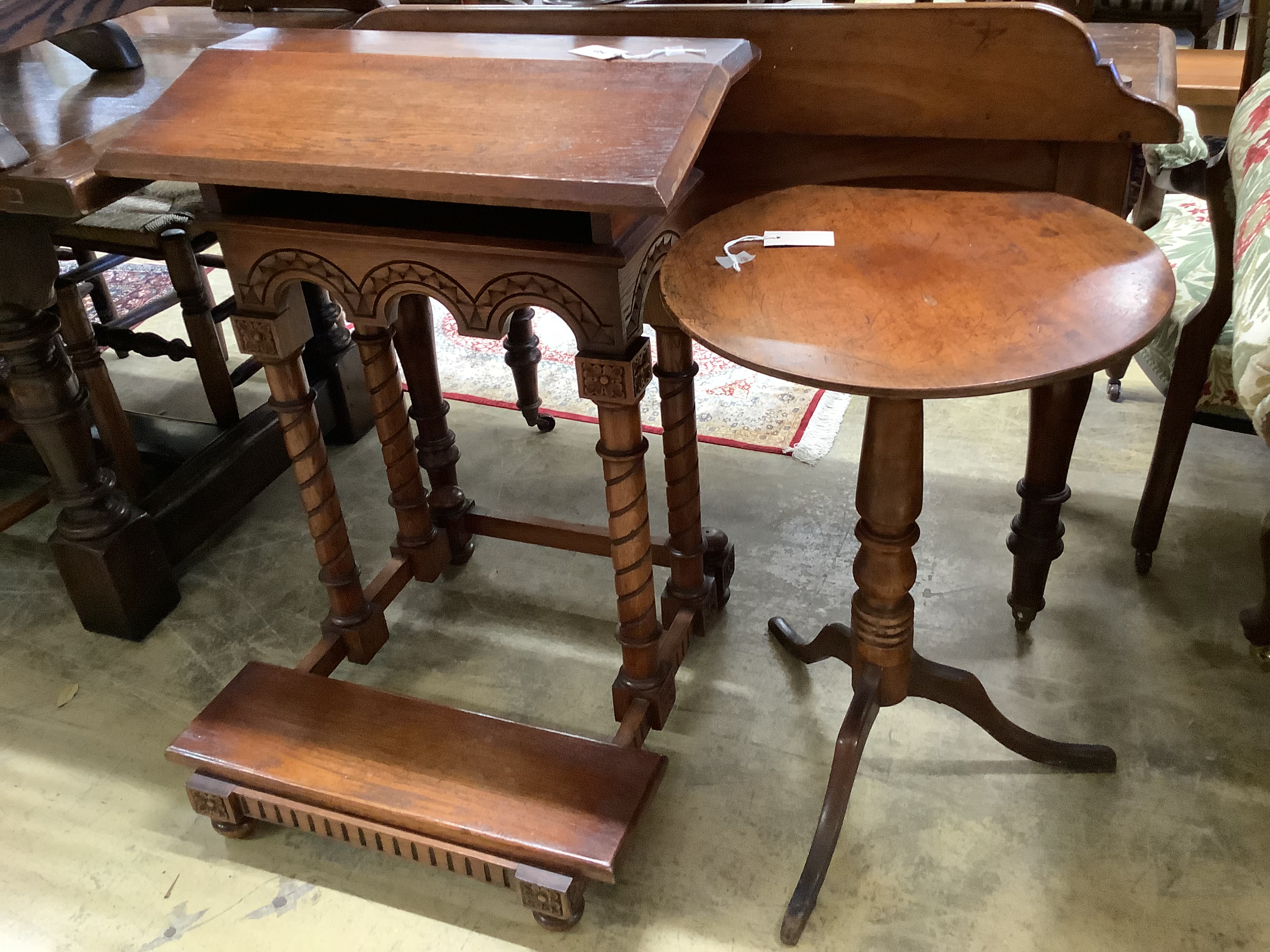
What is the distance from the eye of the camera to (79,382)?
188 cm

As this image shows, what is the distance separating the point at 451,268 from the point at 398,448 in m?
0.64

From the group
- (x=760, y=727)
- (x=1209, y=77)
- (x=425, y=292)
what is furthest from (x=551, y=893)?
(x=1209, y=77)

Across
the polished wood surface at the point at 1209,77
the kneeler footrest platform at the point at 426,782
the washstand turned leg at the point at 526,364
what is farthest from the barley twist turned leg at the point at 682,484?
the polished wood surface at the point at 1209,77

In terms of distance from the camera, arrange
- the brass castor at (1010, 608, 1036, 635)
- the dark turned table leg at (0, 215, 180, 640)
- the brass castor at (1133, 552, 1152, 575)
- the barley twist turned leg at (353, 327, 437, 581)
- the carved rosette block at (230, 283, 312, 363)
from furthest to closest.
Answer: the brass castor at (1133, 552, 1152, 575) < the brass castor at (1010, 608, 1036, 635) < the barley twist turned leg at (353, 327, 437, 581) < the dark turned table leg at (0, 215, 180, 640) < the carved rosette block at (230, 283, 312, 363)

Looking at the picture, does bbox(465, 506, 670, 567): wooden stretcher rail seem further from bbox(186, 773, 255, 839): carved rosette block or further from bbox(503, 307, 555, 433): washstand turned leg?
bbox(186, 773, 255, 839): carved rosette block

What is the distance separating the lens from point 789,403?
8.62 feet

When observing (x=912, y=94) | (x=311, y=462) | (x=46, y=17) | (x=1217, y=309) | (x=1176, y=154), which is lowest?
(x=311, y=462)

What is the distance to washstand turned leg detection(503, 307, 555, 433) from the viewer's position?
2.43 metres

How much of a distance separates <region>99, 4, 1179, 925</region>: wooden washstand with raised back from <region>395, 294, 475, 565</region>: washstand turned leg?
0.31 meters

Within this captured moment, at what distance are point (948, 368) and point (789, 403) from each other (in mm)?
1632

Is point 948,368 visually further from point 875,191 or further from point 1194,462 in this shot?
point 1194,462

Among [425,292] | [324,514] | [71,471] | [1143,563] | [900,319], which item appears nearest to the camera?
[900,319]

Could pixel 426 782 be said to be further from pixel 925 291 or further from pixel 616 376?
pixel 925 291

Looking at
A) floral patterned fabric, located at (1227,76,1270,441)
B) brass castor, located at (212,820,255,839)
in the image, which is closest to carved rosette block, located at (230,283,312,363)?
brass castor, located at (212,820,255,839)
